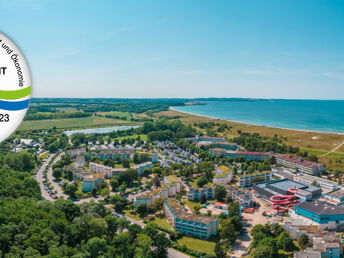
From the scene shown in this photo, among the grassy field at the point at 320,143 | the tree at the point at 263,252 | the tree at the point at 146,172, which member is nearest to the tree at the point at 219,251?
the tree at the point at 263,252

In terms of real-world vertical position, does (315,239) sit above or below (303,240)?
above

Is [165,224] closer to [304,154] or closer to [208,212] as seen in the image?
[208,212]

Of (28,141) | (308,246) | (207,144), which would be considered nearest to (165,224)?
(308,246)

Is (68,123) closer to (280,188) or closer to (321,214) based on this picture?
(280,188)

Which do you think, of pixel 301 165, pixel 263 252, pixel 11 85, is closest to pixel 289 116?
pixel 301 165

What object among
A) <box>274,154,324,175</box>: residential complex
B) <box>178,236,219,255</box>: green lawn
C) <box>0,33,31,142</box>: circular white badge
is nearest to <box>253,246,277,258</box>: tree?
<box>178,236,219,255</box>: green lawn

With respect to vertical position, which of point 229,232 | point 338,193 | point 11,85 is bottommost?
point 229,232

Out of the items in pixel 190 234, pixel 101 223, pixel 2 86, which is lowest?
pixel 190 234

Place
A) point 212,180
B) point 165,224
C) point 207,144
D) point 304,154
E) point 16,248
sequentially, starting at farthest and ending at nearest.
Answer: point 207,144 → point 304,154 → point 212,180 → point 165,224 → point 16,248
